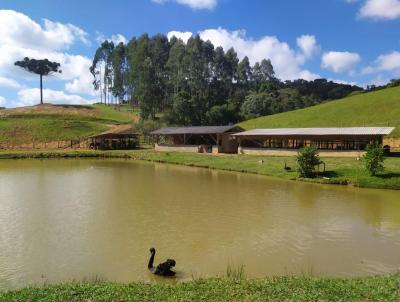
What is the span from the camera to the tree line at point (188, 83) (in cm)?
7888

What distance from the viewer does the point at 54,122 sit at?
7894 cm

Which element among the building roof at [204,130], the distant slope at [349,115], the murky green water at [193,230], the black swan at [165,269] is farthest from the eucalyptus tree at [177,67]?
the black swan at [165,269]

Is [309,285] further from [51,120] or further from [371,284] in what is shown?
[51,120]

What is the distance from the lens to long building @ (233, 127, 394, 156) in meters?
40.8

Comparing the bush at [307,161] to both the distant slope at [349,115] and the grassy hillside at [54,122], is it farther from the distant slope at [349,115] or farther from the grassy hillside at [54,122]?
the grassy hillside at [54,122]

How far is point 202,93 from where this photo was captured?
300ft

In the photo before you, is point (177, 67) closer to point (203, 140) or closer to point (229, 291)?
point (203, 140)

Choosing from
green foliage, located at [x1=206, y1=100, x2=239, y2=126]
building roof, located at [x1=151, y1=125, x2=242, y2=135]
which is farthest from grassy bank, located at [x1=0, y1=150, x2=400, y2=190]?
green foliage, located at [x1=206, y1=100, x2=239, y2=126]

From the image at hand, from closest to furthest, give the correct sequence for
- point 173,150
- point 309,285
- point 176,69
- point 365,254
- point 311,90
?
point 309,285 → point 365,254 → point 173,150 → point 176,69 → point 311,90

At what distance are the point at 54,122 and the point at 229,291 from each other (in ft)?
251

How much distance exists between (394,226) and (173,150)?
41.7 m

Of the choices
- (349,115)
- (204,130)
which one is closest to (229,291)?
(204,130)

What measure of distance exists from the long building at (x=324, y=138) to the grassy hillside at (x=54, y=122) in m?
35.3

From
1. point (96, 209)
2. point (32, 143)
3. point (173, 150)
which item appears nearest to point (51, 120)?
point (32, 143)
